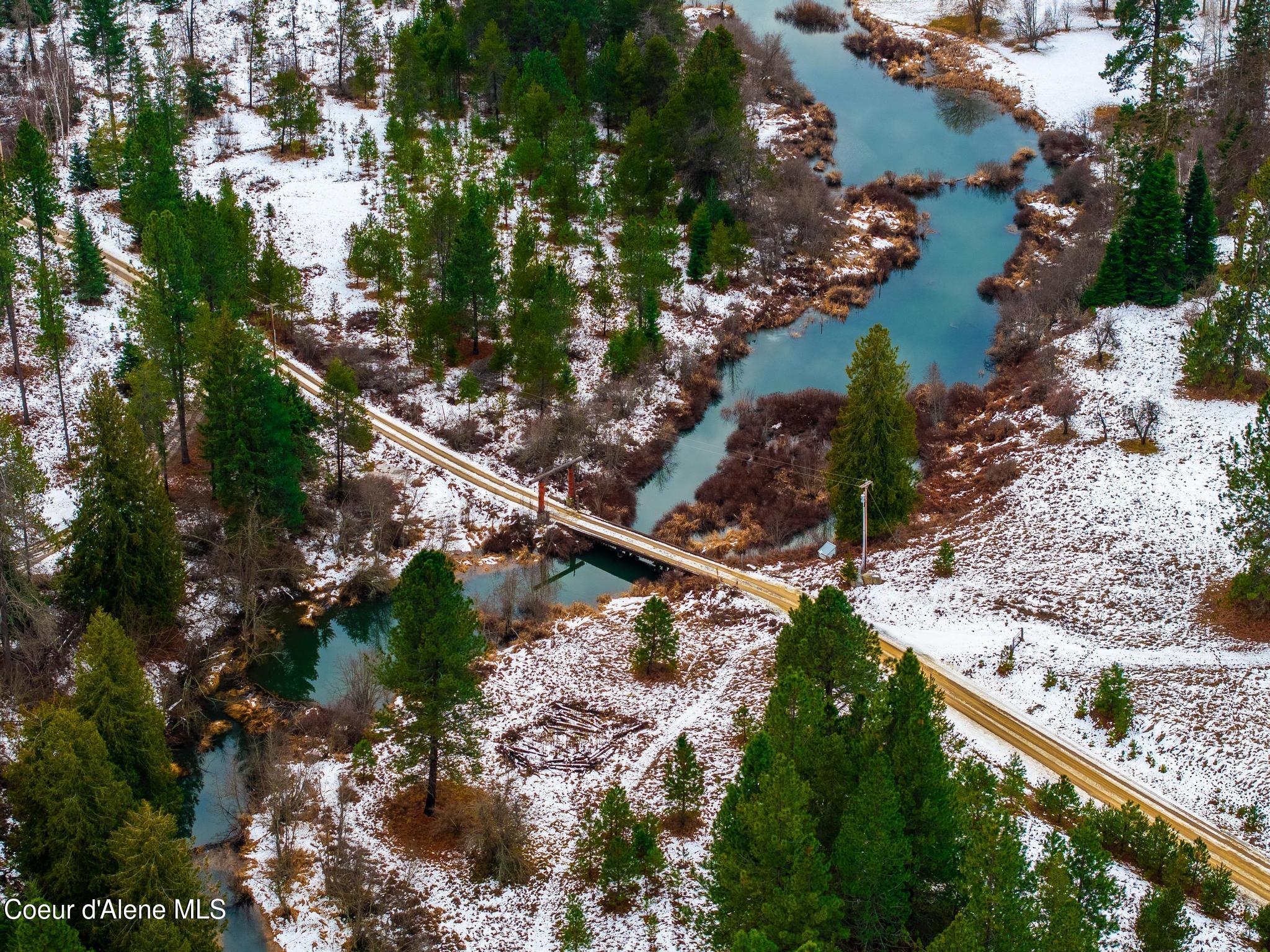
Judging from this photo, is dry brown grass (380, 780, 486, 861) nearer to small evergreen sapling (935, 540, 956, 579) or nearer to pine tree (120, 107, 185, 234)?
small evergreen sapling (935, 540, 956, 579)

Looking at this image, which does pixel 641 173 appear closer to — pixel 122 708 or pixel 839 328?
pixel 839 328

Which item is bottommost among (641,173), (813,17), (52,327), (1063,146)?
(52,327)

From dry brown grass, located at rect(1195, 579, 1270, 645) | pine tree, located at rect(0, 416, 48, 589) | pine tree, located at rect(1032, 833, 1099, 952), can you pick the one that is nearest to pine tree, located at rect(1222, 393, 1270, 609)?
dry brown grass, located at rect(1195, 579, 1270, 645)

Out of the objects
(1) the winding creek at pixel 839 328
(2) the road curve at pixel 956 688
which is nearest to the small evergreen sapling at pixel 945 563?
(2) the road curve at pixel 956 688

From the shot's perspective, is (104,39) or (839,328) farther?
(104,39)

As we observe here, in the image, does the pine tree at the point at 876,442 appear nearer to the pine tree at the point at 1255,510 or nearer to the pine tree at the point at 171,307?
the pine tree at the point at 1255,510

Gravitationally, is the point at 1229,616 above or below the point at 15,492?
below

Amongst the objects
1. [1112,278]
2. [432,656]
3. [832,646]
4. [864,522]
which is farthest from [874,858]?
[1112,278]
